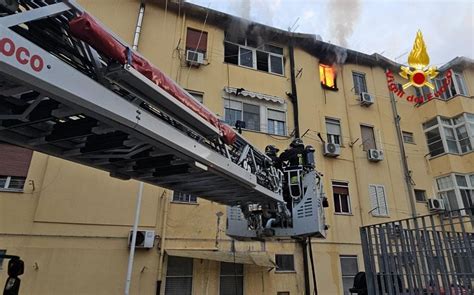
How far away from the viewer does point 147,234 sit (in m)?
8.75

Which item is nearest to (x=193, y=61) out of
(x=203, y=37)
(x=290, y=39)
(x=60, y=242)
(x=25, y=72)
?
(x=203, y=37)

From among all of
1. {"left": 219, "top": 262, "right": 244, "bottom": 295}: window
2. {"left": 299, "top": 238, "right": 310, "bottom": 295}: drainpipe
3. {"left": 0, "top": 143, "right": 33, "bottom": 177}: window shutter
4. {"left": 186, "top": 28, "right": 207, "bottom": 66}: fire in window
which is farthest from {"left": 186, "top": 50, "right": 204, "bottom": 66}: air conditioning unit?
{"left": 299, "top": 238, "right": 310, "bottom": 295}: drainpipe

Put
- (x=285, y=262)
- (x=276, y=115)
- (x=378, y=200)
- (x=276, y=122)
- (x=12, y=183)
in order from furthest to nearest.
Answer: (x=378, y=200)
(x=276, y=115)
(x=276, y=122)
(x=285, y=262)
(x=12, y=183)

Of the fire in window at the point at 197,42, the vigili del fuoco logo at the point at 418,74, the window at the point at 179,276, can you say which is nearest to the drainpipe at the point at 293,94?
the fire in window at the point at 197,42

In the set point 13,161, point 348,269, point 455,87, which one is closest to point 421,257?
point 348,269

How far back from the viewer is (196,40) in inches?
468

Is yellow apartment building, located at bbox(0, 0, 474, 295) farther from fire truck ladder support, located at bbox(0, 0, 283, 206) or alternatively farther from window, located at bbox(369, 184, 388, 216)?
fire truck ladder support, located at bbox(0, 0, 283, 206)

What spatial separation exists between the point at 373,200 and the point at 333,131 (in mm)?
3135

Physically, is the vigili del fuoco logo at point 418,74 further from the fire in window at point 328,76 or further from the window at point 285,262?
the window at point 285,262

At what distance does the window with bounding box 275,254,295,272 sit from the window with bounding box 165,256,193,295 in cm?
281

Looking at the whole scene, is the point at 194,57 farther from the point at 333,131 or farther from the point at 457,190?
the point at 457,190

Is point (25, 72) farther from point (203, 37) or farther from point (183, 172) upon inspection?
point (203, 37)

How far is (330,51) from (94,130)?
13126 millimetres

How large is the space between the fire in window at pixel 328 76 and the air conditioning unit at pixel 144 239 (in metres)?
9.36
